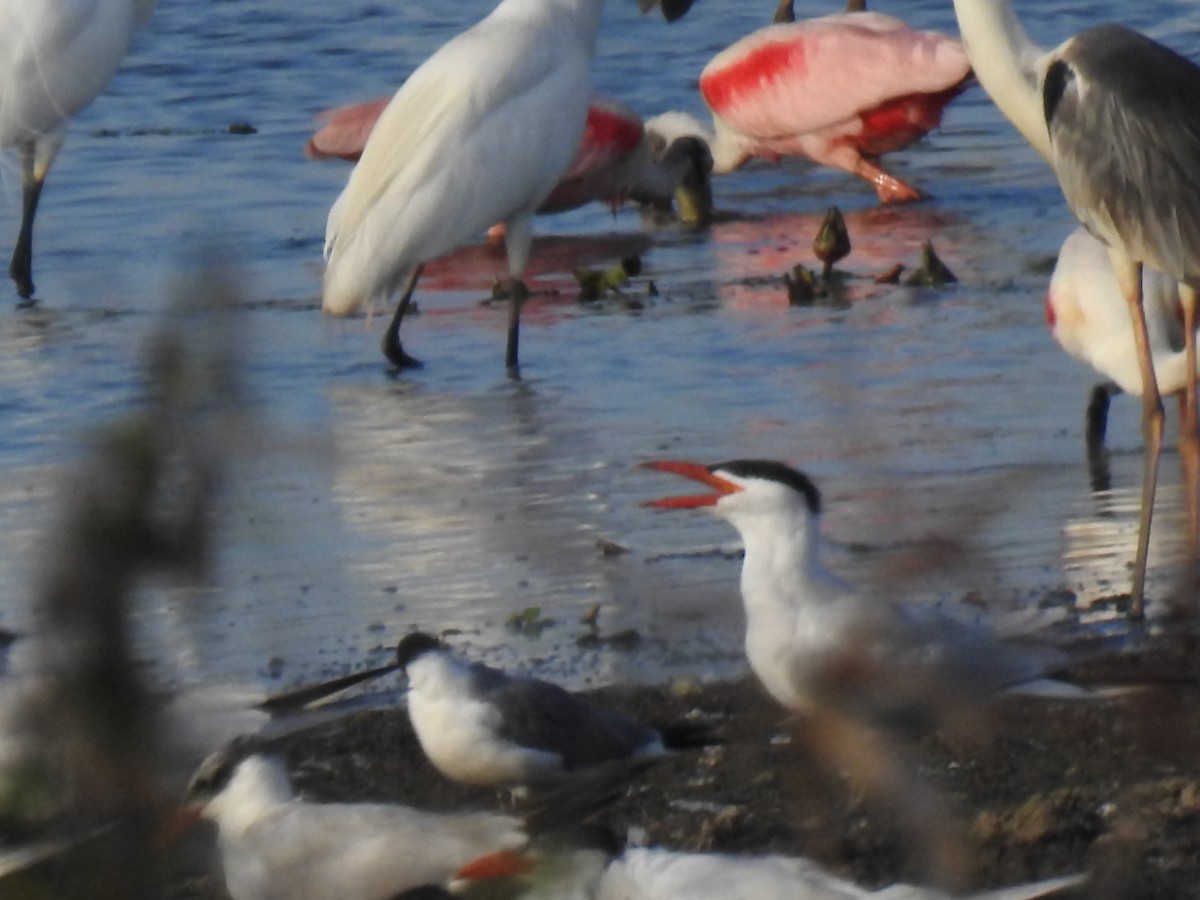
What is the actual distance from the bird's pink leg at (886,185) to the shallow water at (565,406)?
3.9 inches

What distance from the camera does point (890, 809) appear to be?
2861 millimetres

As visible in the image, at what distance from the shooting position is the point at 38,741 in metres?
1.30

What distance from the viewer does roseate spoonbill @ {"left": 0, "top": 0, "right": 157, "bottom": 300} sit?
915 cm

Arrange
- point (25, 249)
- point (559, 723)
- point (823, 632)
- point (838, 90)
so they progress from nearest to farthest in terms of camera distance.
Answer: point (823, 632) → point (559, 723) → point (25, 249) → point (838, 90)

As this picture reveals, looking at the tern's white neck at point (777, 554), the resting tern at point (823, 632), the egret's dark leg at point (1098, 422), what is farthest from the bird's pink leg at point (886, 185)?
the tern's white neck at point (777, 554)

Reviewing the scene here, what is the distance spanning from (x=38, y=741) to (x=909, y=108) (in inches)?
394

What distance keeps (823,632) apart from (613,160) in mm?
6990

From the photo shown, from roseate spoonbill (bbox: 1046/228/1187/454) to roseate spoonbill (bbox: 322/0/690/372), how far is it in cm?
179

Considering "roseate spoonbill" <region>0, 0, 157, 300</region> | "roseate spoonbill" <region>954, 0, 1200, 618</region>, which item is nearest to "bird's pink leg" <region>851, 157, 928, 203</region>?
"roseate spoonbill" <region>0, 0, 157, 300</region>

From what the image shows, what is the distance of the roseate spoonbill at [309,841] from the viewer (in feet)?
9.62

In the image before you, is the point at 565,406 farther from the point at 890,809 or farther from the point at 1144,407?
the point at 890,809

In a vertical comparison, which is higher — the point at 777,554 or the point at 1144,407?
the point at 777,554

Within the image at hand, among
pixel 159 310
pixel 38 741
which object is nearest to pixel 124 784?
pixel 38 741

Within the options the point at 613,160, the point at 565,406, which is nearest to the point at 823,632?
the point at 565,406
